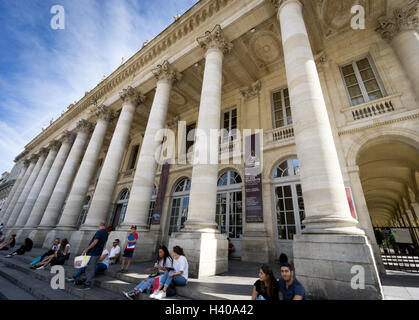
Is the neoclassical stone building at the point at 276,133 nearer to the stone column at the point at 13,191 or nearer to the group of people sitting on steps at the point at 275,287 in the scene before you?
the group of people sitting on steps at the point at 275,287

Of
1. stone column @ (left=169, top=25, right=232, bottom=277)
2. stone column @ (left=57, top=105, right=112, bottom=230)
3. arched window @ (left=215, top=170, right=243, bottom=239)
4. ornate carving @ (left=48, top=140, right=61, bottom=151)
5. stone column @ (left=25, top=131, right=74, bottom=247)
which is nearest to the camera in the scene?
stone column @ (left=169, top=25, right=232, bottom=277)

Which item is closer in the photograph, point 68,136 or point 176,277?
point 176,277

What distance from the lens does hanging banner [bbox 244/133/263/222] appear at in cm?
799

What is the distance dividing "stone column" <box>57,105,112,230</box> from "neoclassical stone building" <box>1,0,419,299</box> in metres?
0.07

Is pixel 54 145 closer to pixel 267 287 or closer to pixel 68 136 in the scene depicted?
pixel 68 136

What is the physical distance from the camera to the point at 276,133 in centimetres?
906

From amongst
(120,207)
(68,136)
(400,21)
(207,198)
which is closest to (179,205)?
(207,198)

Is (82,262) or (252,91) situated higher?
(252,91)

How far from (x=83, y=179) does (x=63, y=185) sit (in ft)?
9.78

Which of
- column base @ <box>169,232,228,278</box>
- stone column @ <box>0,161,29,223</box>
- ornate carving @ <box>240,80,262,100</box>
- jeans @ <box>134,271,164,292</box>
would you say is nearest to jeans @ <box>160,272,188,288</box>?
jeans @ <box>134,271,164,292</box>

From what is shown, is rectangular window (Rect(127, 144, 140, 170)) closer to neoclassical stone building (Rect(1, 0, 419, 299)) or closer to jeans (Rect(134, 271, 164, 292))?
neoclassical stone building (Rect(1, 0, 419, 299))

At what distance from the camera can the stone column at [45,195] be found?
37.1 ft
